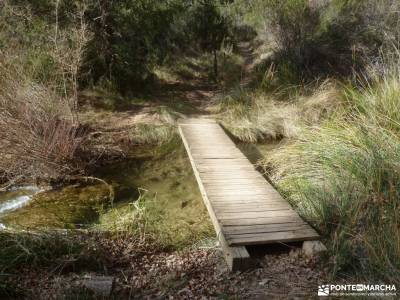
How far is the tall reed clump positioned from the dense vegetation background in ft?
0.04

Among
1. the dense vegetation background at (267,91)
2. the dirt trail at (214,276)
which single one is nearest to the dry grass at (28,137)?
the dense vegetation background at (267,91)

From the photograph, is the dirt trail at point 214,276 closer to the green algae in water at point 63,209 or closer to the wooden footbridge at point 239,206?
the wooden footbridge at point 239,206

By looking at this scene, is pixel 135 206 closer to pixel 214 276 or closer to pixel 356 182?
pixel 214 276

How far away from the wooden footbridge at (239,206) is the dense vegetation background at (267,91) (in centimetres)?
26

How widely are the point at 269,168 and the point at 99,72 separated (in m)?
5.18

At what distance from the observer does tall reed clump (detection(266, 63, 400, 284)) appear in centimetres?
289

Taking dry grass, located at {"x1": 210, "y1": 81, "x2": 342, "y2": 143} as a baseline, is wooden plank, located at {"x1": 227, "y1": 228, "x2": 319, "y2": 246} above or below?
below

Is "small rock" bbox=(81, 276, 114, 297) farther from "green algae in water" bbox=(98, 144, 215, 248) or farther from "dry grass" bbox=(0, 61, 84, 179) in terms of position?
"dry grass" bbox=(0, 61, 84, 179)

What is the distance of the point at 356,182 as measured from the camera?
11.4 feet

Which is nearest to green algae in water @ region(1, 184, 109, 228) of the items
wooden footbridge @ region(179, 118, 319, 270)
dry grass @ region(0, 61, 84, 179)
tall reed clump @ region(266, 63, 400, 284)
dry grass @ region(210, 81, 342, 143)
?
dry grass @ region(0, 61, 84, 179)

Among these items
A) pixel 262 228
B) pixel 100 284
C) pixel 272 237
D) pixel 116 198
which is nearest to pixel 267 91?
pixel 116 198

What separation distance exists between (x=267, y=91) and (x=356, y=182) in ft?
16.4

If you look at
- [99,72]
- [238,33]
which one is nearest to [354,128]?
[99,72]

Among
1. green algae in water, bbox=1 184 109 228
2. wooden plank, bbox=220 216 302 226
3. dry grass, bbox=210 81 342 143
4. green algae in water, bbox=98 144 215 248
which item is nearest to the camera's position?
wooden plank, bbox=220 216 302 226
